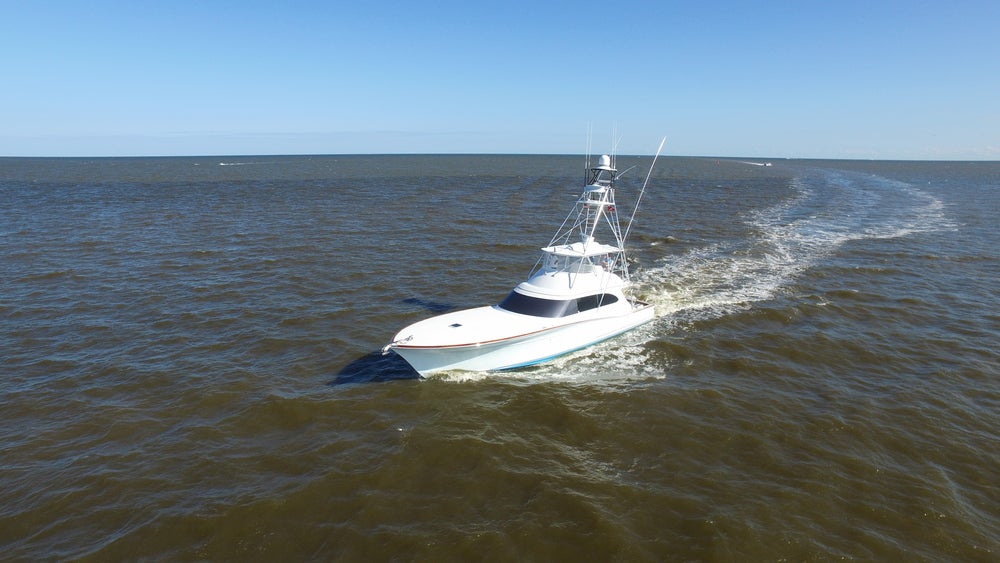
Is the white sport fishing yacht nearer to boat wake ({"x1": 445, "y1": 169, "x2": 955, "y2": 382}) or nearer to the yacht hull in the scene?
the yacht hull

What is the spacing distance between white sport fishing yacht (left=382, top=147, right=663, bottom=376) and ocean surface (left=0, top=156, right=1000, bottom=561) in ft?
2.41

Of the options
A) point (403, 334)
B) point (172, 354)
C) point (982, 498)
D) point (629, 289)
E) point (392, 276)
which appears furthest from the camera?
point (392, 276)

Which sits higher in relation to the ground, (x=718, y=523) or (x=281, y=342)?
(x=281, y=342)

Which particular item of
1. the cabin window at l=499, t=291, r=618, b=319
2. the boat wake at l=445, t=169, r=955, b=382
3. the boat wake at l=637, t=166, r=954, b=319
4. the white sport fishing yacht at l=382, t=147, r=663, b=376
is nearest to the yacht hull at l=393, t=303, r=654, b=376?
the white sport fishing yacht at l=382, t=147, r=663, b=376

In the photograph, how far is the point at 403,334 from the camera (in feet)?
52.9

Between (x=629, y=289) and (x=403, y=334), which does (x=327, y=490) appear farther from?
(x=629, y=289)

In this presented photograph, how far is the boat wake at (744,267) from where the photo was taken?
58.5 feet

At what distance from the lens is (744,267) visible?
1156 inches

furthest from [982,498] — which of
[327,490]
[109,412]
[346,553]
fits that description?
[109,412]

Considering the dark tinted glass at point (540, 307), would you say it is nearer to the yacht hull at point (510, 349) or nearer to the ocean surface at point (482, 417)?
the yacht hull at point (510, 349)

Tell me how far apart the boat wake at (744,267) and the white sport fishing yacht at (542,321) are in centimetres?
67

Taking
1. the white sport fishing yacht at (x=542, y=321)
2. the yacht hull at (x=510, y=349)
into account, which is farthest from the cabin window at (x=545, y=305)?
the yacht hull at (x=510, y=349)

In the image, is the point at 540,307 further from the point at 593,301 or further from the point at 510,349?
the point at 593,301

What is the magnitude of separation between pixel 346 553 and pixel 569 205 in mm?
49505
